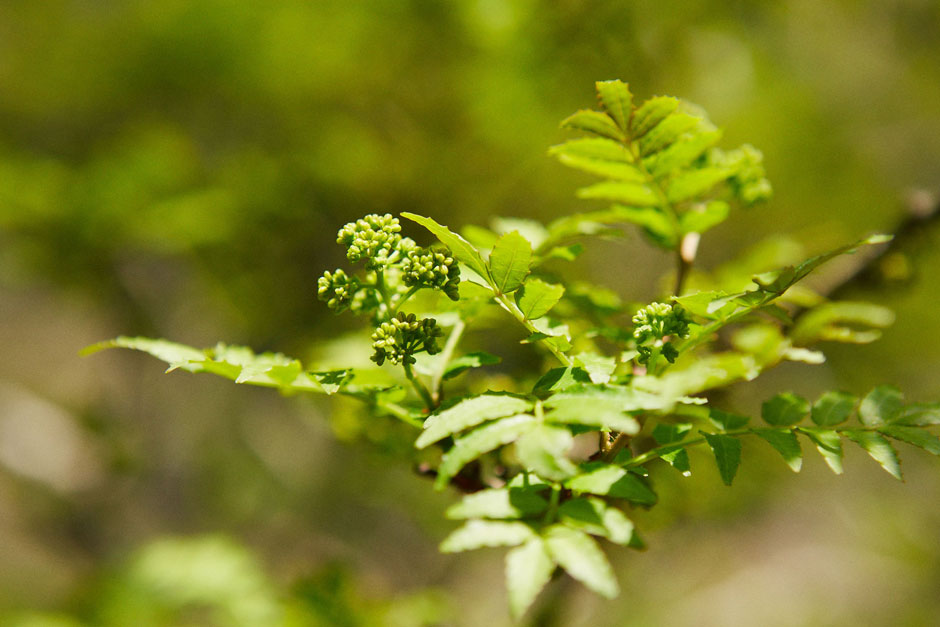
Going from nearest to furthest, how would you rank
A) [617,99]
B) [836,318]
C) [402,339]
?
[402,339]
[617,99]
[836,318]

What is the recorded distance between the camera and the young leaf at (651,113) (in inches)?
41.8

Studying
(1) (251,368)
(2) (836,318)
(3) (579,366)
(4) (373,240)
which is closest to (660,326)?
(3) (579,366)

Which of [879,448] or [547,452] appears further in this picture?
[879,448]

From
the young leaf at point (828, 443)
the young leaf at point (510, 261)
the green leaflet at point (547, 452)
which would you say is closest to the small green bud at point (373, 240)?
the young leaf at point (510, 261)

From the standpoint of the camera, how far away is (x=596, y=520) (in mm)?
802

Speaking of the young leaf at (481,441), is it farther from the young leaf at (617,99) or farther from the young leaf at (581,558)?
the young leaf at (617,99)

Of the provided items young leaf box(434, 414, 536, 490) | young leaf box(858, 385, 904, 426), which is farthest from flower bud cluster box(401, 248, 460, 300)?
young leaf box(858, 385, 904, 426)

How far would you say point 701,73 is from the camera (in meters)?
3.02

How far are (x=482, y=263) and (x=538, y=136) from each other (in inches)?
95.7

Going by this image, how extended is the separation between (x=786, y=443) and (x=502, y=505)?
1.52ft

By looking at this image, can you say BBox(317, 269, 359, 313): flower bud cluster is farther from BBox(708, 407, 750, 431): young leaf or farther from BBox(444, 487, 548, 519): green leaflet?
BBox(708, 407, 750, 431): young leaf

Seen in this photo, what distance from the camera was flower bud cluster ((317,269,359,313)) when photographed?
38.9 inches

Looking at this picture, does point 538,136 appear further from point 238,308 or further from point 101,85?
point 101,85

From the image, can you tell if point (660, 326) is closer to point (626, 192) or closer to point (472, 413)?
point (472, 413)
